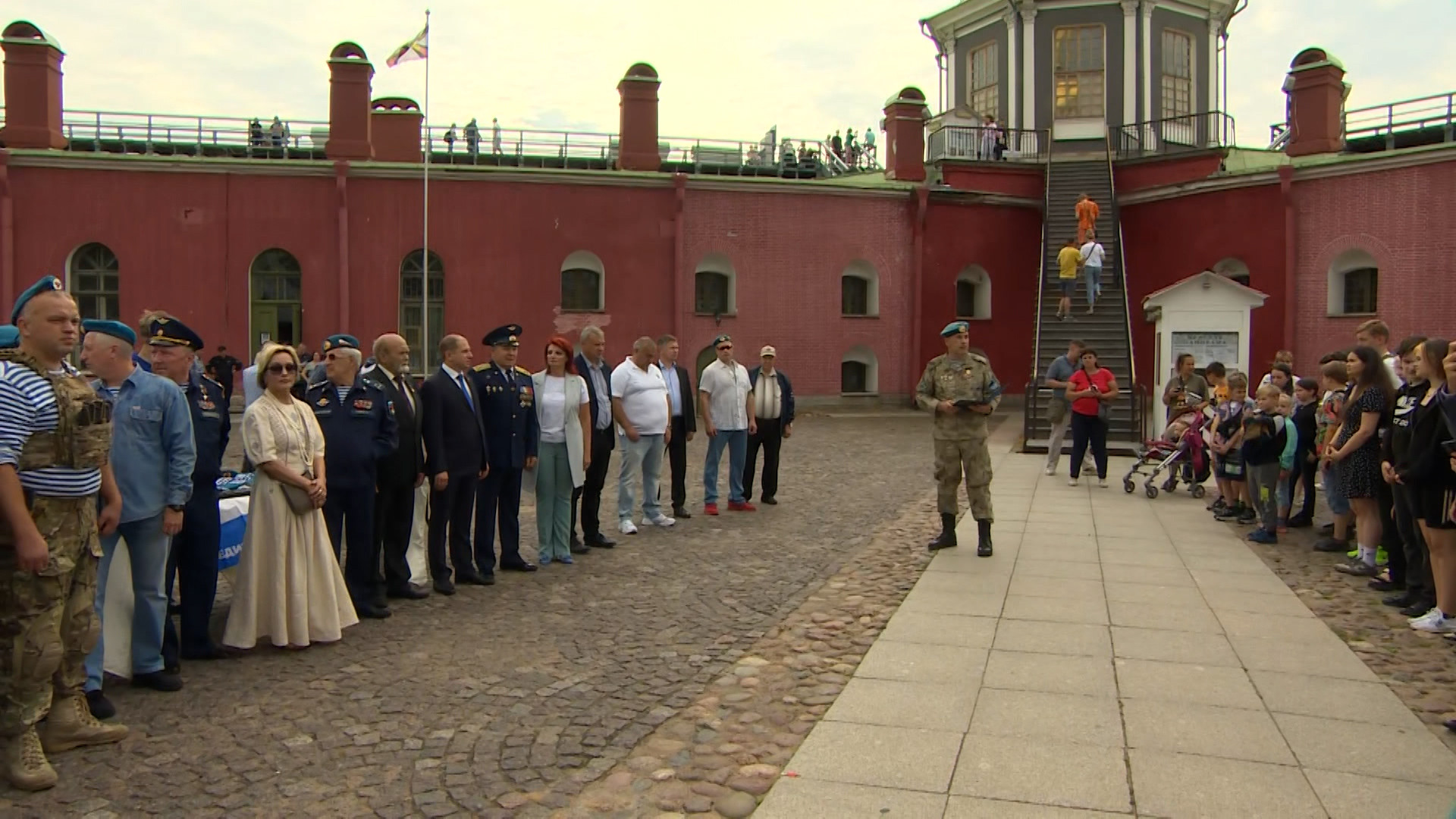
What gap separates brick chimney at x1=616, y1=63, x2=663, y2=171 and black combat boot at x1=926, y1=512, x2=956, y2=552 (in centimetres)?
1907

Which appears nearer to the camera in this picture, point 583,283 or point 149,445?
point 149,445

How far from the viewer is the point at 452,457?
7.88 meters

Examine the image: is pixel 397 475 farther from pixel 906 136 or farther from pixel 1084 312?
pixel 906 136

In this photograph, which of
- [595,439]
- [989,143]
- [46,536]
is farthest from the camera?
[989,143]

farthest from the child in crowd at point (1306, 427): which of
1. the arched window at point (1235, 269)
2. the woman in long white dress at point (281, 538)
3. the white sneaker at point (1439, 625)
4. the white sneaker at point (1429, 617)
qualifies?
the arched window at point (1235, 269)

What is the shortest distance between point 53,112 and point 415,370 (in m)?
9.73

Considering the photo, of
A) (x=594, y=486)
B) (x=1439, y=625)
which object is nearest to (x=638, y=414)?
(x=594, y=486)

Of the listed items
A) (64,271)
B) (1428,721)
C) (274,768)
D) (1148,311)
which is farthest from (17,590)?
(64,271)

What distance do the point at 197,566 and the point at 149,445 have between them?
90 centimetres

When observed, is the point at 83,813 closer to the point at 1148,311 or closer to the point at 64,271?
the point at 1148,311

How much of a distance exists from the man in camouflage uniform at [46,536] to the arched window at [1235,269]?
24761 millimetres

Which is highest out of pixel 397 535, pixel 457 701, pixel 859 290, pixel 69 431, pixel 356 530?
pixel 859 290

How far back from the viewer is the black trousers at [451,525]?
7.86m

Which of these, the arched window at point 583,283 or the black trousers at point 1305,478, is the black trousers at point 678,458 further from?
the arched window at point 583,283
